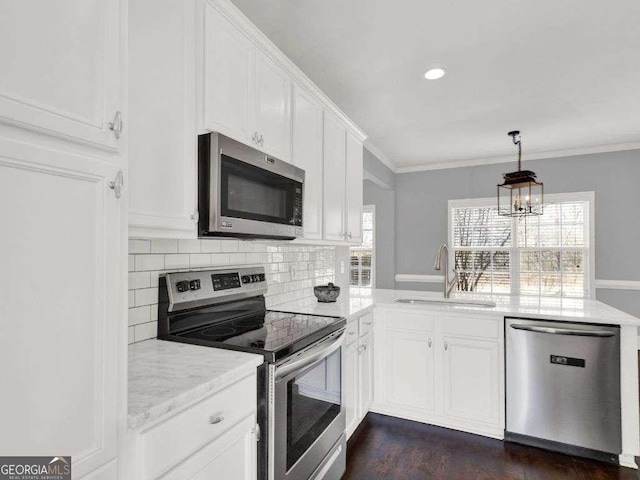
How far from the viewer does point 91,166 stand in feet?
2.69

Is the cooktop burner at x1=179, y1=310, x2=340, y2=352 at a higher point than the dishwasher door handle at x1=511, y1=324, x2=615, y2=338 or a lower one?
higher

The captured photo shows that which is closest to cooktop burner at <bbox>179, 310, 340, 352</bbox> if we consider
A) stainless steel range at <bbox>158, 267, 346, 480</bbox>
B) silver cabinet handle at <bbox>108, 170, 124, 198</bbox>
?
stainless steel range at <bbox>158, 267, 346, 480</bbox>

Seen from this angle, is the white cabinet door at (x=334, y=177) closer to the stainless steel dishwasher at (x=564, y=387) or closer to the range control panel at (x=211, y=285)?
the range control panel at (x=211, y=285)

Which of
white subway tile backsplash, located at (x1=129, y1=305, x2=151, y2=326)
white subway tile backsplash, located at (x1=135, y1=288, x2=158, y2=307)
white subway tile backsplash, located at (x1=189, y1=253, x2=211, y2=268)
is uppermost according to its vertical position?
white subway tile backsplash, located at (x1=189, y1=253, x2=211, y2=268)

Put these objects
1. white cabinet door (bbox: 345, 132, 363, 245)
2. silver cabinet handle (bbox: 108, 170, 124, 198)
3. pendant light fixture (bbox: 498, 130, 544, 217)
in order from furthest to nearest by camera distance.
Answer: pendant light fixture (bbox: 498, 130, 544, 217), white cabinet door (bbox: 345, 132, 363, 245), silver cabinet handle (bbox: 108, 170, 124, 198)

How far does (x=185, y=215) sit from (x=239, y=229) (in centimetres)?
25

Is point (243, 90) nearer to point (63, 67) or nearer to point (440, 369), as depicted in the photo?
point (63, 67)

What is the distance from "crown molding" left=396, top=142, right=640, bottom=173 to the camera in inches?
183

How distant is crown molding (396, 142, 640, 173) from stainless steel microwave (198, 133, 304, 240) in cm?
402

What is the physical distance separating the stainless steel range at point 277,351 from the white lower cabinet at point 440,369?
3.07 ft

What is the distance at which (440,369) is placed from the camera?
2.80 meters

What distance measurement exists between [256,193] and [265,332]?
0.67 metres

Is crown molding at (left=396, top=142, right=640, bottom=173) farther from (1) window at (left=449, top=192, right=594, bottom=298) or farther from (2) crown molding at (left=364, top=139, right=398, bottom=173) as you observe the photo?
(1) window at (left=449, top=192, right=594, bottom=298)

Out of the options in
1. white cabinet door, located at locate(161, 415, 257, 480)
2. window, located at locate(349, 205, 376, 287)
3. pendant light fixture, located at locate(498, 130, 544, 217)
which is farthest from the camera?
window, located at locate(349, 205, 376, 287)
